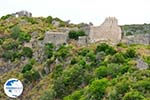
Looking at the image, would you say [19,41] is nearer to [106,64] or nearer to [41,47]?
[41,47]

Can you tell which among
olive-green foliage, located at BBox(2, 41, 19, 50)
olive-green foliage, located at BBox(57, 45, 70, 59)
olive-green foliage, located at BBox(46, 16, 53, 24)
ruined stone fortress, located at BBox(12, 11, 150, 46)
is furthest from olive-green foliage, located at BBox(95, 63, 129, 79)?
olive-green foliage, located at BBox(46, 16, 53, 24)

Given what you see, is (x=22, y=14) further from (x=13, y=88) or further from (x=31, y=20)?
(x=13, y=88)

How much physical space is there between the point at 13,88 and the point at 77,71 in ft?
20.9

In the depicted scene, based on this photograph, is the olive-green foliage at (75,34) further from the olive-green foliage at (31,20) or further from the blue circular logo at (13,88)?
the olive-green foliage at (31,20)

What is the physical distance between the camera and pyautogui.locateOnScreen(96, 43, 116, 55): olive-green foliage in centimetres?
8793

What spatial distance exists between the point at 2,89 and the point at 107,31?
12925 millimetres

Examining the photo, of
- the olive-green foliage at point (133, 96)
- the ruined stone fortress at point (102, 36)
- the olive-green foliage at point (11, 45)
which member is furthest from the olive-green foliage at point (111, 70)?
the olive-green foliage at point (11, 45)

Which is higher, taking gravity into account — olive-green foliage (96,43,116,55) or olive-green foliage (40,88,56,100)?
olive-green foliage (96,43,116,55)

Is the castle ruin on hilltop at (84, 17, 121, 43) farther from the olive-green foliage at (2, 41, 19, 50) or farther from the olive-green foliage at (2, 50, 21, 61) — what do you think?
the olive-green foliage at (2, 41, 19, 50)

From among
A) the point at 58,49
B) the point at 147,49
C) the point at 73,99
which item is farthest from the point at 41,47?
the point at 73,99

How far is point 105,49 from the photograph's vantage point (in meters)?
88.6

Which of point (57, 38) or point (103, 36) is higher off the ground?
point (103, 36)

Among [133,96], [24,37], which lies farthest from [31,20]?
[133,96]

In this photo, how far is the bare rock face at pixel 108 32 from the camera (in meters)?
93.2
